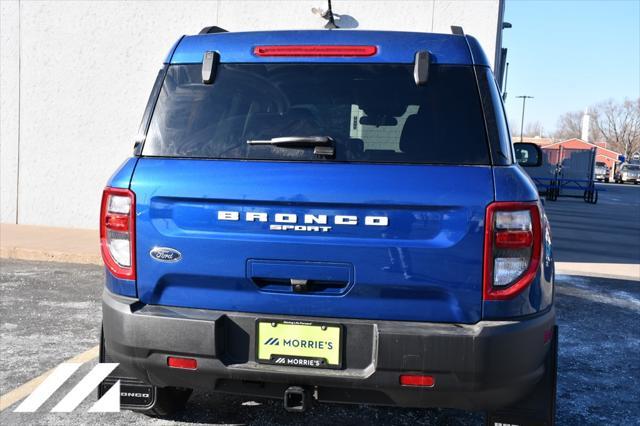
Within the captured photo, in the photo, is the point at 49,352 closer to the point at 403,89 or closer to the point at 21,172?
the point at 403,89

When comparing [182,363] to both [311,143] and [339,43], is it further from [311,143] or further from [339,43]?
[339,43]

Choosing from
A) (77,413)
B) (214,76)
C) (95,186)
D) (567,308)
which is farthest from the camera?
(95,186)

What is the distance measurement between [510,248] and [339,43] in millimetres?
1209

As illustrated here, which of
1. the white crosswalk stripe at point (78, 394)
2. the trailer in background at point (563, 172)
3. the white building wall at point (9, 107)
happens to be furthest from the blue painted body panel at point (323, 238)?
the trailer in background at point (563, 172)

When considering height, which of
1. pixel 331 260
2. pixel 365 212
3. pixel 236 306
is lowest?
pixel 236 306

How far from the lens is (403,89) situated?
2703 mm

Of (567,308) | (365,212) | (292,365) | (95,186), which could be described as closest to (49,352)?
(292,365)

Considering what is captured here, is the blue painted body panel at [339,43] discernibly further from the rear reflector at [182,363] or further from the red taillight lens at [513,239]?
the rear reflector at [182,363]

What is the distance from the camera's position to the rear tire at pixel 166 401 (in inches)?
125

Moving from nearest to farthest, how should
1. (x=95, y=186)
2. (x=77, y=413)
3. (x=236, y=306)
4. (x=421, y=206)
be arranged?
(x=421, y=206)
(x=236, y=306)
(x=77, y=413)
(x=95, y=186)

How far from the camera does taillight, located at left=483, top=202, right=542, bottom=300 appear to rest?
2.43 meters

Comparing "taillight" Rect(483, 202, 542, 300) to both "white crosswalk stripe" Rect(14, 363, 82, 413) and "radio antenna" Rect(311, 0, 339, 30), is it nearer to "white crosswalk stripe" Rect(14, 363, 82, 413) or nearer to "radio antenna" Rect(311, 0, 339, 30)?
"white crosswalk stripe" Rect(14, 363, 82, 413)

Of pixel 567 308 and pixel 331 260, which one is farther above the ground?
pixel 331 260

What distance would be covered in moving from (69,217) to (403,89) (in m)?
8.86
